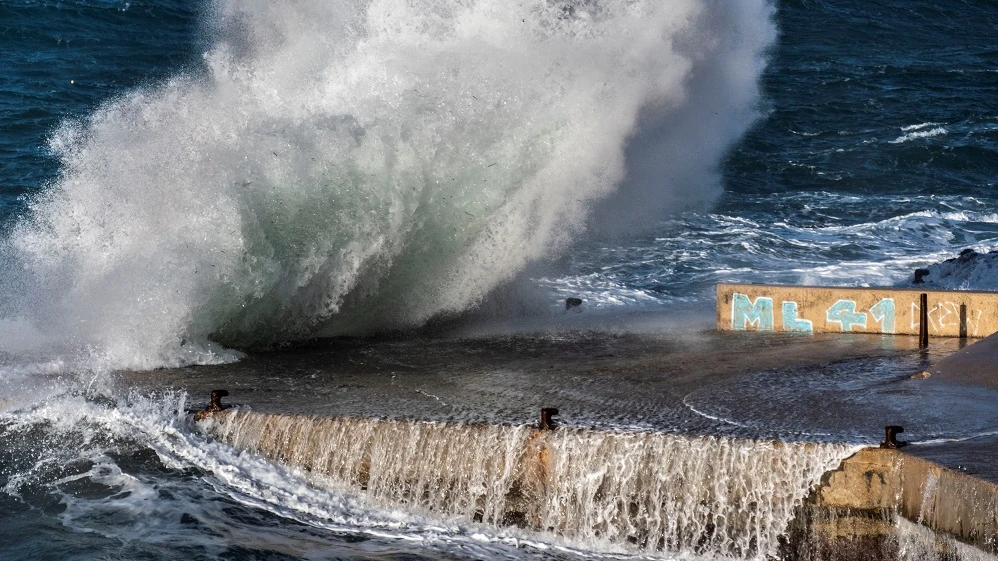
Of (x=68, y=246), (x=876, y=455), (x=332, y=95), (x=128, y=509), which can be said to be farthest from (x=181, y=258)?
(x=876, y=455)

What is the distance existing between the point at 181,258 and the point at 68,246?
132 cm

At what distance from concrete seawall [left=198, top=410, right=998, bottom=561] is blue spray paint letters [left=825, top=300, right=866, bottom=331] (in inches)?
165

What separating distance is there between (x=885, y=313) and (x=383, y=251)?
4.91 meters

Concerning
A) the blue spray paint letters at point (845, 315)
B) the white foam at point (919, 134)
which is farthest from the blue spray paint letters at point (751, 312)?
the white foam at point (919, 134)

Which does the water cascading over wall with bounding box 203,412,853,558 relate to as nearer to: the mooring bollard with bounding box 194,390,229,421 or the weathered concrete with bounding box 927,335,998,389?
the mooring bollard with bounding box 194,390,229,421

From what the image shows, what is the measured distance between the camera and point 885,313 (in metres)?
11.6

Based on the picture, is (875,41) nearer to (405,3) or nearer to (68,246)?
(405,3)

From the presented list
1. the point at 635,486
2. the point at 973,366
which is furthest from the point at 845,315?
the point at 635,486

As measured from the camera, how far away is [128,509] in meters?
8.30

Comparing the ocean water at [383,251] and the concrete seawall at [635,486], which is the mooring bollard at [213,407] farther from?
the concrete seawall at [635,486]

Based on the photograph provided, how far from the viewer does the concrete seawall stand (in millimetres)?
7500

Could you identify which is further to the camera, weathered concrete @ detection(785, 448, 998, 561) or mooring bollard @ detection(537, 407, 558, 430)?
mooring bollard @ detection(537, 407, 558, 430)

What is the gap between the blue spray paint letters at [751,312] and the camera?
1197cm

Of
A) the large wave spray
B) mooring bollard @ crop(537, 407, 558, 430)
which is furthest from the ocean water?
mooring bollard @ crop(537, 407, 558, 430)
